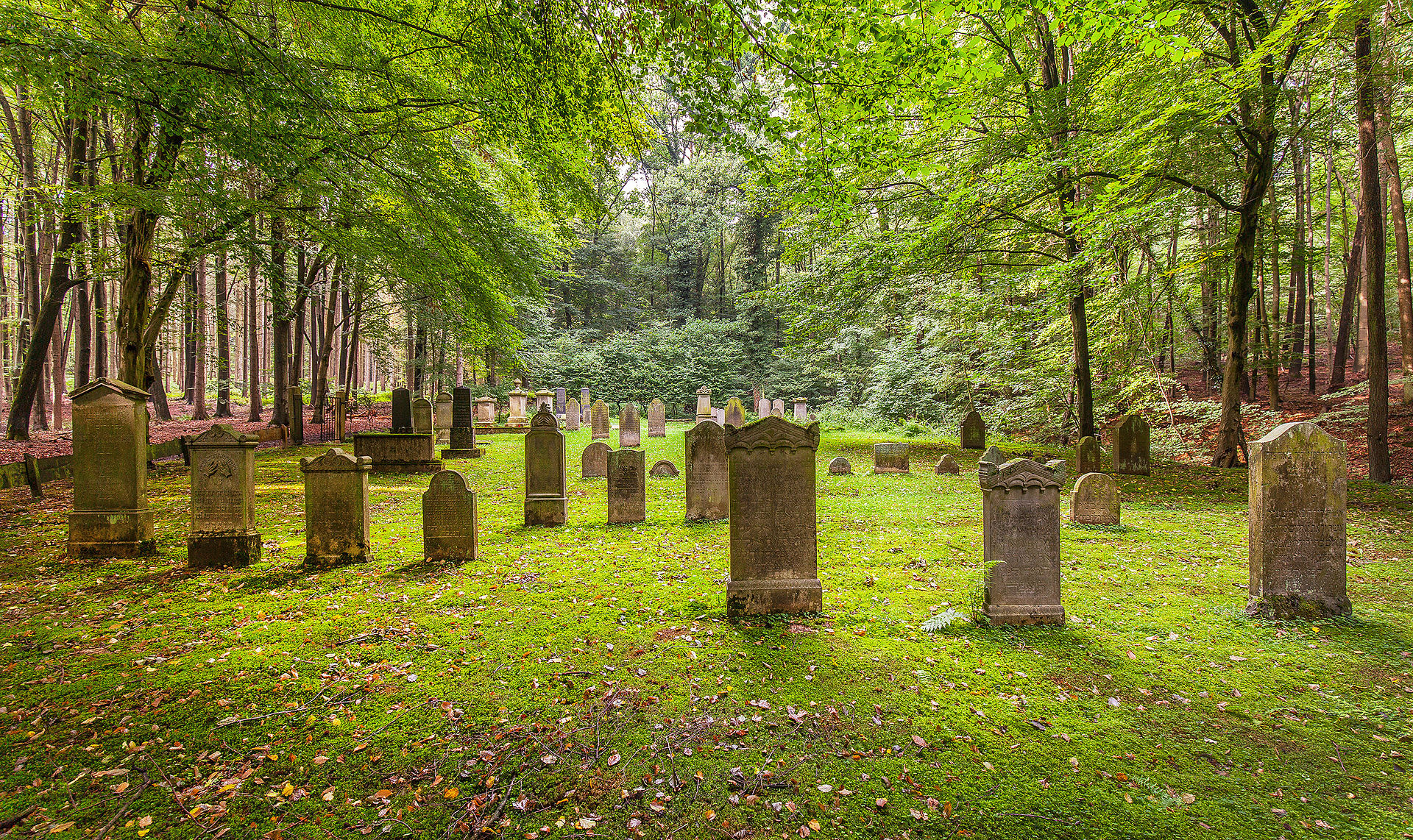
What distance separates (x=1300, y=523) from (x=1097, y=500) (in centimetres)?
305

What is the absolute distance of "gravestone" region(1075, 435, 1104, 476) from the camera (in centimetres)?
970

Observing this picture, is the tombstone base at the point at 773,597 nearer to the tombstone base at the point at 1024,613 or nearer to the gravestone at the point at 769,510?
the gravestone at the point at 769,510

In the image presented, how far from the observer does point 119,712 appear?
292cm

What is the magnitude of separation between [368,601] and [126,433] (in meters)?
3.49

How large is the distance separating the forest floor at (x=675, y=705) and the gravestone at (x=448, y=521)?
193 mm

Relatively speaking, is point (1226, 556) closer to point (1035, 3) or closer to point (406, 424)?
point (1035, 3)

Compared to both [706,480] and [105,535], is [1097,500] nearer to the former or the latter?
[706,480]

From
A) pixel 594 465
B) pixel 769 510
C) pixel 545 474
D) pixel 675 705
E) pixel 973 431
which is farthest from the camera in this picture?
pixel 973 431

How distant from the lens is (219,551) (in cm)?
529

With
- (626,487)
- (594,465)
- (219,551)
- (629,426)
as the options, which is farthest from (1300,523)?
(629,426)

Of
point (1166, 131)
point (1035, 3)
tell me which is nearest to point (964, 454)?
point (1166, 131)

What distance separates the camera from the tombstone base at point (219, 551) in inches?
207

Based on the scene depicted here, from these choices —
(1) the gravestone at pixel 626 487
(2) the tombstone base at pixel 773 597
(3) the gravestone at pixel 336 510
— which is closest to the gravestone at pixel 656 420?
(1) the gravestone at pixel 626 487

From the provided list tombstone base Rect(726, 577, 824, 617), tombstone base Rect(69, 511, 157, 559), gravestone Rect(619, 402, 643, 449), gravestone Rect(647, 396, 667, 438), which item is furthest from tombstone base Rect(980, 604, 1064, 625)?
gravestone Rect(647, 396, 667, 438)
